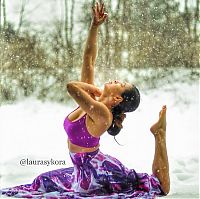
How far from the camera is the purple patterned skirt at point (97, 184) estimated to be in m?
2.17

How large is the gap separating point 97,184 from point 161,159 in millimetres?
249

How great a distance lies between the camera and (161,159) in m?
2.23

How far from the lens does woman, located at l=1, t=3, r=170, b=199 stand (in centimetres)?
Answer: 214

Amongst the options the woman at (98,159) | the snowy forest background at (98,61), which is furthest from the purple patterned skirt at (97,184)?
the snowy forest background at (98,61)

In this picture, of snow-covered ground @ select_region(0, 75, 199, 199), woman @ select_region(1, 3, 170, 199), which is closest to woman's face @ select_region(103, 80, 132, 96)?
woman @ select_region(1, 3, 170, 199)

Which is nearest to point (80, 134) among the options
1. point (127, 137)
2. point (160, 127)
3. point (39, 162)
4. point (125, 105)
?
point (125, 105)

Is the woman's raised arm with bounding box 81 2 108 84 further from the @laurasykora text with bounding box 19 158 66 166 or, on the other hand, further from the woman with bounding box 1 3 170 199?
the @laurasykora text with bounding box 19 158 66 166

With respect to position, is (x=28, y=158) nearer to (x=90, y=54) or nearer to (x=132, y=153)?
(x=132, y=153)

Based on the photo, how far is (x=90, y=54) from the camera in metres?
2.28

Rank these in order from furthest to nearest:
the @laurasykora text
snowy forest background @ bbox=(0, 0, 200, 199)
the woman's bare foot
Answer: snowy forest background @ bbox=(0, 0, 200, 199)
the @laurasykora text
the woman's bare foot

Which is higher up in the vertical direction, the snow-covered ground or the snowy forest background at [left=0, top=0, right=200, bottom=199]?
the snowy forest background at [left=0, top=0, right=200, bottom=199]

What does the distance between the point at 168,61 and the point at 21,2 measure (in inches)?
30.9

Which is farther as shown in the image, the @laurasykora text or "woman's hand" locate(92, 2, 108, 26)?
the @laurasykora text

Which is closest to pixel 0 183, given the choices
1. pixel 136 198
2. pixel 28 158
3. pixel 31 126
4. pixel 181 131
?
pixel 28 158
